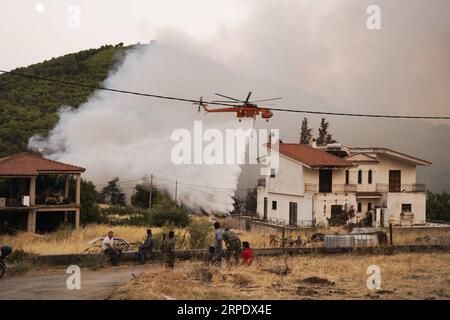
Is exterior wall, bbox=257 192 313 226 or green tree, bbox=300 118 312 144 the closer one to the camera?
exterior wall, bbox=257 192 313 226

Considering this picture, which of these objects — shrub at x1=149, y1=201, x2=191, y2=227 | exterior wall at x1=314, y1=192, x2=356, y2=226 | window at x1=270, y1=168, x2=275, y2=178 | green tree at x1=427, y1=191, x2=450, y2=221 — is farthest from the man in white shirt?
green tree at x1=427, y1=191, x2=450, y2=221

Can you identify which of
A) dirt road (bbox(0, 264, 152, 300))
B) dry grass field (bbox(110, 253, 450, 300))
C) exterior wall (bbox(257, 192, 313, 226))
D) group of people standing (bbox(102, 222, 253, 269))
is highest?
exterior wall (bbox(257, 192, 313, 226))

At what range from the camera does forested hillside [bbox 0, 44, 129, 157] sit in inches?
2447

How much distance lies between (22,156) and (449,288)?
28.4 metres

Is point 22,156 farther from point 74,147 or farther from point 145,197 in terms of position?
point 74,147

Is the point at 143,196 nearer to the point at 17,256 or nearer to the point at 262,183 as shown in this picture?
the point at 262,183

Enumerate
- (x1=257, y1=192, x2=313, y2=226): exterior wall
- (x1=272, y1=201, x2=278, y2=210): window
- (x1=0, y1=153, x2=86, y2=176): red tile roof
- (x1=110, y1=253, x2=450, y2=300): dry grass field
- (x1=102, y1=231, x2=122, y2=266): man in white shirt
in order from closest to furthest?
(x1=110, y1=253, x2=450, y2=300): dry grass field < (x1=102, y1=231, x2=122, y2=266): man in white shirt < (x1=0, y1=153, x2=86, y2=176): red tile roof < (x1=257, y1=192, x2=313, y2=226): exterior wall < (x1=272, y1=201, x2=278, y2=210): window

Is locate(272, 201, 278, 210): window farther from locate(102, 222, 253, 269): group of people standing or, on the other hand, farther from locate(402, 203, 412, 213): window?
locate(102, 222, 253, 269): group of people standing

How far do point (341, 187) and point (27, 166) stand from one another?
22.5 meters

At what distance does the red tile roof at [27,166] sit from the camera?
32375 mm

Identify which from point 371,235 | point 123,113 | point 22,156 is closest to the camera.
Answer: point 371,235

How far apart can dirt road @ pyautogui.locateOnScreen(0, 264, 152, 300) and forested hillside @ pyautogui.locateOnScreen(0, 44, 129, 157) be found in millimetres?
42058
